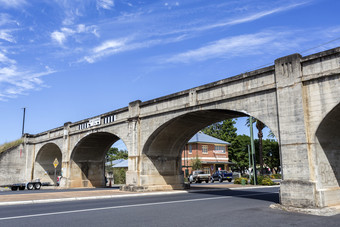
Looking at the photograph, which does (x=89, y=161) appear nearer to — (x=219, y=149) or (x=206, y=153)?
(x=206, y=153)

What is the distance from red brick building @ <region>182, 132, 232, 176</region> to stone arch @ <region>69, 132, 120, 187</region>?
68.1ft

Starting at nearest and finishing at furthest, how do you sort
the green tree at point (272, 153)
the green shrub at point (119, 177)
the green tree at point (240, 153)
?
1. the green shrub at point (119, 177)
2. the green tree at point (240, 153)
3. the green tree at point (272, 153)

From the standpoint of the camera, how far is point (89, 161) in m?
33.2

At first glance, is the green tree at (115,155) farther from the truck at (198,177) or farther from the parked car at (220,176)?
the truck at (198,177)

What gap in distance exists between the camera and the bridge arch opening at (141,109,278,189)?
848 inches

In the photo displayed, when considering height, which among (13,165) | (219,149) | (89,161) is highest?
(219,149)

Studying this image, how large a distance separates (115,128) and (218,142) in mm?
35452

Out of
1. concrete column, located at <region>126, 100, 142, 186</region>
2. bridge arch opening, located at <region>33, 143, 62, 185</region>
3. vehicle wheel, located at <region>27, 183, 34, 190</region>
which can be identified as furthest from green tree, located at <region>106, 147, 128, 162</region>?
concrete column, located at <region>126, 100, 142, 186</region>

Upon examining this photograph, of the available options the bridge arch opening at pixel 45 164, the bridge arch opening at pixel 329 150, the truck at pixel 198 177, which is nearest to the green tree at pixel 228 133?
the truck at pixel 198 177

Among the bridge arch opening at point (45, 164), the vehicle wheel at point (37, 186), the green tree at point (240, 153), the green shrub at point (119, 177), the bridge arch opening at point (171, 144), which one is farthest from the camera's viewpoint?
the green tree at point (240, 153)

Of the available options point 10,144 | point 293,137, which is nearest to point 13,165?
point 10,144

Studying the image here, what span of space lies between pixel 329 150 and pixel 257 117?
11.6 feet

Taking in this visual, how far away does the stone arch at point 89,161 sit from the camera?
31516 mm

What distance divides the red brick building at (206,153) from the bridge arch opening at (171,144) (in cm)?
2694
